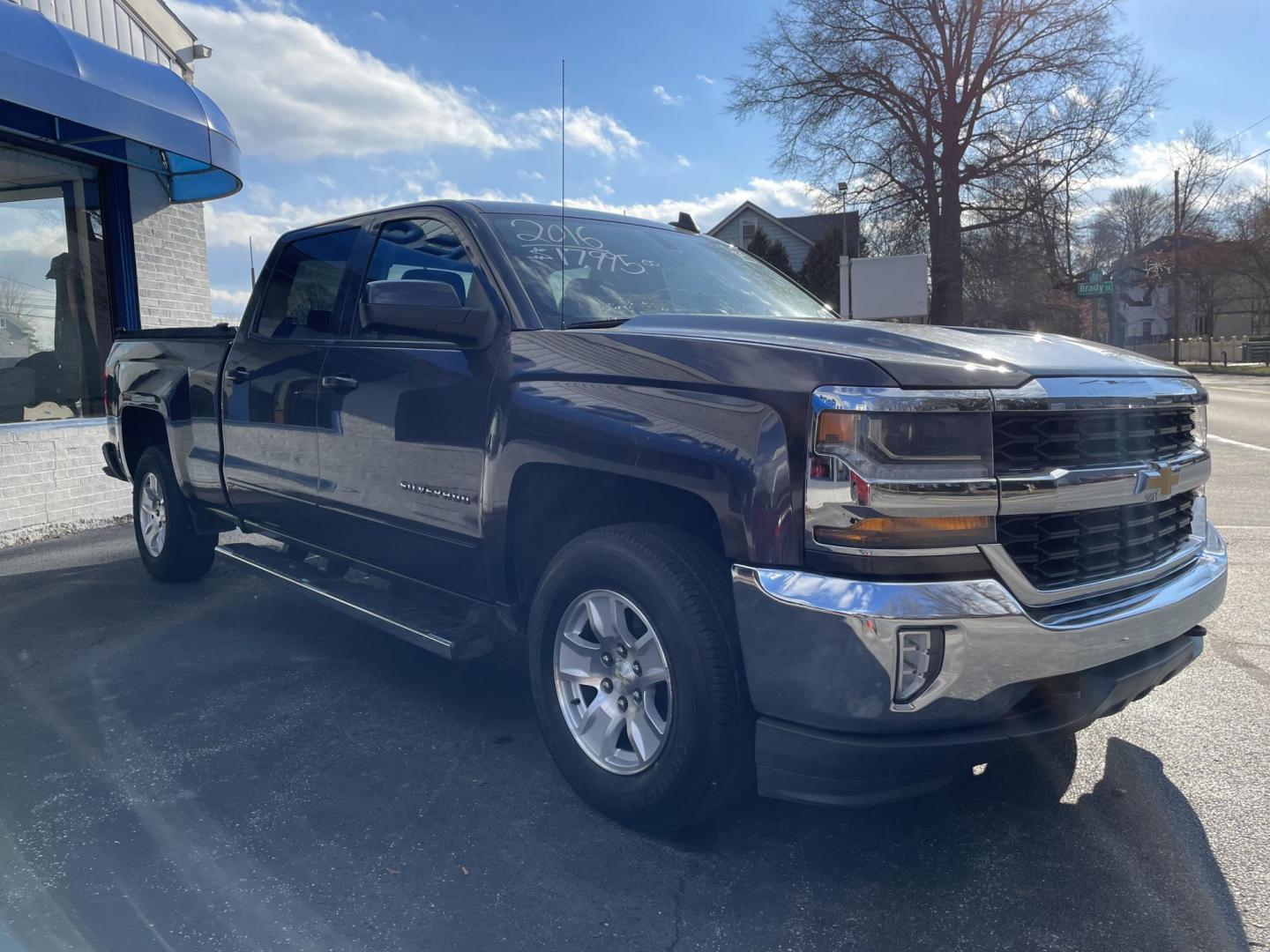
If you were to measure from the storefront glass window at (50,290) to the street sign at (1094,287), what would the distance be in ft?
109

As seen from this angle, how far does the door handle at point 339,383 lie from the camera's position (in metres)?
3.91

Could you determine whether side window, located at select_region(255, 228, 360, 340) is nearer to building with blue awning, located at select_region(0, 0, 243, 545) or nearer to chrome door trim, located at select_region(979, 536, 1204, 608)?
chrome door trim, located at select_region(979, 536, 1204, 608)

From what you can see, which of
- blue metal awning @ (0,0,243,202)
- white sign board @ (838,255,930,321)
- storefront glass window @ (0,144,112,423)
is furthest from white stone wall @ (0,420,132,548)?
white sign board @ (838,255,930,321)

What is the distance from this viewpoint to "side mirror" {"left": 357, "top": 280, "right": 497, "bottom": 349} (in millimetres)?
3211

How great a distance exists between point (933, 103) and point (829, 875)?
2959 cm

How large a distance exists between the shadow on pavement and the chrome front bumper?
1.91 feet

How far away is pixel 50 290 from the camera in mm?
9445

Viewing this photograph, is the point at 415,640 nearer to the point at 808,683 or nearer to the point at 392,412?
the point at 392,412

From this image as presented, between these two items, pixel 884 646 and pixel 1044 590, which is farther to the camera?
pixel 1044 590

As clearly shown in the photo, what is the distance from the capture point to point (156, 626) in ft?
16.9

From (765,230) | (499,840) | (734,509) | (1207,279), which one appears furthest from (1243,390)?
(1207,279)

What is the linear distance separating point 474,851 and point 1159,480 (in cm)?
226

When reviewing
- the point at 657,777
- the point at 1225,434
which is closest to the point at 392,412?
the point at 657,777

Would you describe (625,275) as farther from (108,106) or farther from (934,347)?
(108,106)
